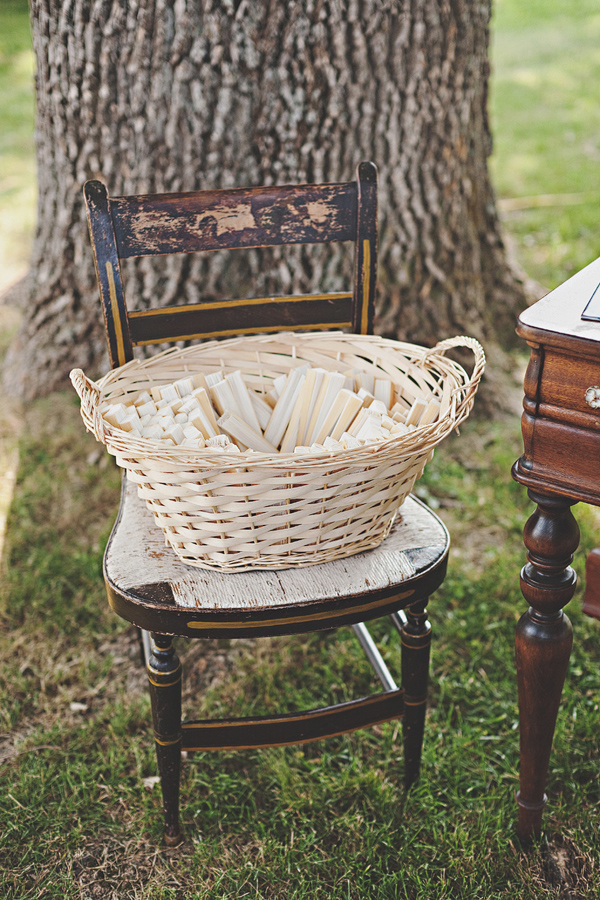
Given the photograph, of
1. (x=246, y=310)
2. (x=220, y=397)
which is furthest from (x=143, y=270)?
(x=220, y=397)

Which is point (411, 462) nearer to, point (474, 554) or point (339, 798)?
point (339, 798)

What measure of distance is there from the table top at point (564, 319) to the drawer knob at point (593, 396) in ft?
0.22

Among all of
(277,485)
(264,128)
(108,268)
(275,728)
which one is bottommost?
(275,728)

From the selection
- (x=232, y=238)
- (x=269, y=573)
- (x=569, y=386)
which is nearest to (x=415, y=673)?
(x=269, y=573)

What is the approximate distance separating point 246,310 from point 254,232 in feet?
0.56

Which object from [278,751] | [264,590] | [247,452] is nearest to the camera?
[247,452]

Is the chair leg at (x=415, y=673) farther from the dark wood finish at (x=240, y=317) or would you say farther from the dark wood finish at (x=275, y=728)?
the dark wood finish at (x=240, y=317)

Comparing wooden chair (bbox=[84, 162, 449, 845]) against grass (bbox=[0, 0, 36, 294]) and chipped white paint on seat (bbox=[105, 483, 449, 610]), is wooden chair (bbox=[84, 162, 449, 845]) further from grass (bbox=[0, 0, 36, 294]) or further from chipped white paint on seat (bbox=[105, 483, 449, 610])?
grass (bbox=[0, 0, 36, 294])

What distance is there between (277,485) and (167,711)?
1.75 feet

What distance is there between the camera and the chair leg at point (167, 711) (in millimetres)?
1381

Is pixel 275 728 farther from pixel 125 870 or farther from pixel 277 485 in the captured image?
pixel 277 485

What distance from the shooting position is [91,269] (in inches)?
103

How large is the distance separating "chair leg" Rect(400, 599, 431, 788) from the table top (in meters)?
0.57

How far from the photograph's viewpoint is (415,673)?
4.96ft
